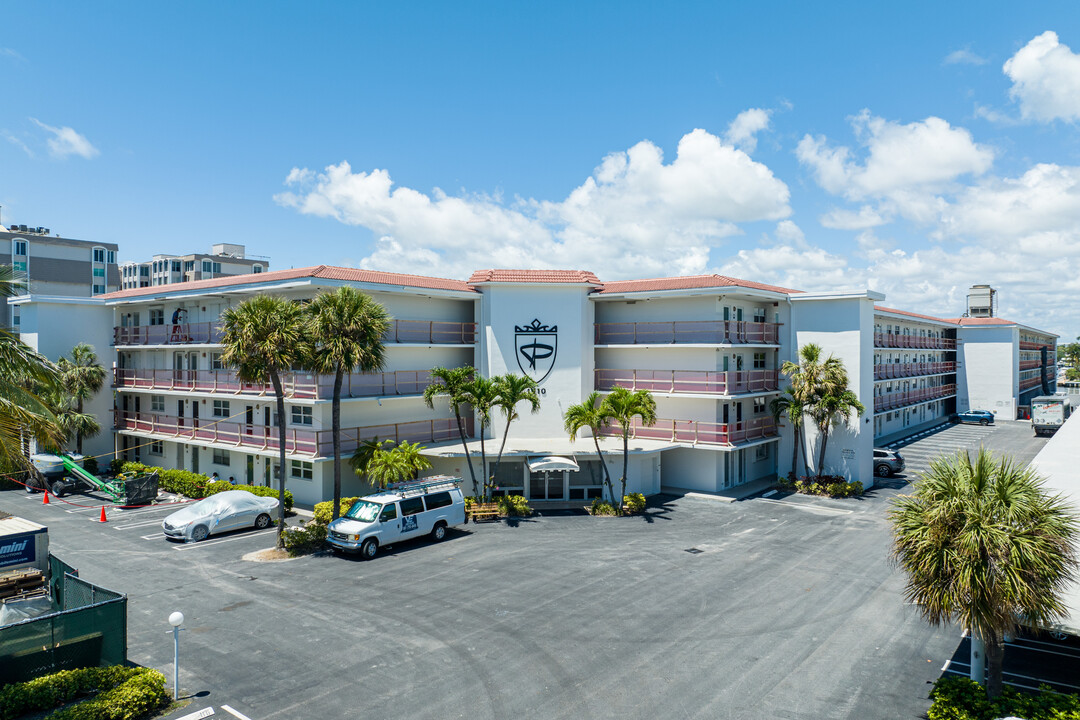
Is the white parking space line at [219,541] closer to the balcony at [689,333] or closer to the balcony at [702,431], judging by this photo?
the balcony at [702,431]

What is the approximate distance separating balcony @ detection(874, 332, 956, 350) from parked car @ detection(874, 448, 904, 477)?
12.3m

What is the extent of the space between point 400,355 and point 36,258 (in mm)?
63247

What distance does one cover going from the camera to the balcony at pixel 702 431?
1340 inches

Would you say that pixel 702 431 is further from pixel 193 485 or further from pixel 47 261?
pixel 47 261

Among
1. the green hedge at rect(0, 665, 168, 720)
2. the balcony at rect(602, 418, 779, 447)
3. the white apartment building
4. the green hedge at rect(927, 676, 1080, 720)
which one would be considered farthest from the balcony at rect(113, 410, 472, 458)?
the green hedge at rect(927, 676, 1080, 720)

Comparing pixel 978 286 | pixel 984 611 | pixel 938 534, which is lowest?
pixel 984 611

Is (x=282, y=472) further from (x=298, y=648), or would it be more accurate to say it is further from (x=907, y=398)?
(x=907, y=398)

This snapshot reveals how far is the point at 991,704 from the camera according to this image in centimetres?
1183

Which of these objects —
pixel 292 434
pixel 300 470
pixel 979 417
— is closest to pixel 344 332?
pixel 292 434

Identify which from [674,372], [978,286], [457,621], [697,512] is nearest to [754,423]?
[674,372]

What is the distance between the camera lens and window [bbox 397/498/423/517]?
25.0m

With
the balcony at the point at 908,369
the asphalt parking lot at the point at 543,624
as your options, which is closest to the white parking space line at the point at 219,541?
the asphalt parking lot at the point at 543,624

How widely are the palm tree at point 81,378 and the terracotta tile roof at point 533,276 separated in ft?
78.9

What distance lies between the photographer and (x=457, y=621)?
17719 mm
